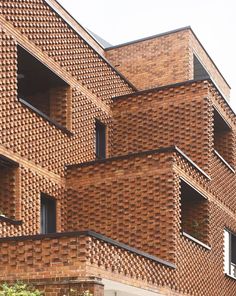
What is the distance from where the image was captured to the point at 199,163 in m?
23.0

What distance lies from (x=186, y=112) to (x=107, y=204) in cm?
474

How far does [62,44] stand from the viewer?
21.4m

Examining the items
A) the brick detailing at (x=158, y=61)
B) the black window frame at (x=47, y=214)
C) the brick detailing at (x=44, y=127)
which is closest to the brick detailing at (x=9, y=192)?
the brick detailing at (x=44, y=127)

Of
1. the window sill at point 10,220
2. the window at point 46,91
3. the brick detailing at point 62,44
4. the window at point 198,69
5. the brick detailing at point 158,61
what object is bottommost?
the window sill at point 10,220

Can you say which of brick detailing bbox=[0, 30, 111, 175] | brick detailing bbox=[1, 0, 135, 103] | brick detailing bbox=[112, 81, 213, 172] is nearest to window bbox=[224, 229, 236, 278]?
brick detailing bbox=[112, 81, 213, 172]

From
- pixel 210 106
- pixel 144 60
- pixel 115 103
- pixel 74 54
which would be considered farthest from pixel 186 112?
pixel 144 60

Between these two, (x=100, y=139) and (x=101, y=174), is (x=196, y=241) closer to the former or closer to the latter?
(x=101, y=174)

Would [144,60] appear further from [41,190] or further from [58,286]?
[58,286]

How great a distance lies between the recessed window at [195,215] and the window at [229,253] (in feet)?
8.50

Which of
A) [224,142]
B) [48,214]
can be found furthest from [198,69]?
[48,214]

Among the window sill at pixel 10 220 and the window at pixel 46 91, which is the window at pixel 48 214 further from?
the window at pixel 46 91

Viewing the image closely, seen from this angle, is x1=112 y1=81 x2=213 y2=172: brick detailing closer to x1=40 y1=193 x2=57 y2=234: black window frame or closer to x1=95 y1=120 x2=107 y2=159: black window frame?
x1=95 y1=120 x2=107 y2=159: black window frame

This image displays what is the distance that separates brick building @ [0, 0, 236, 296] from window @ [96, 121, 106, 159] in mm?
36

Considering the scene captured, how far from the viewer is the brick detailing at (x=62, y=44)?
63.1 ft
